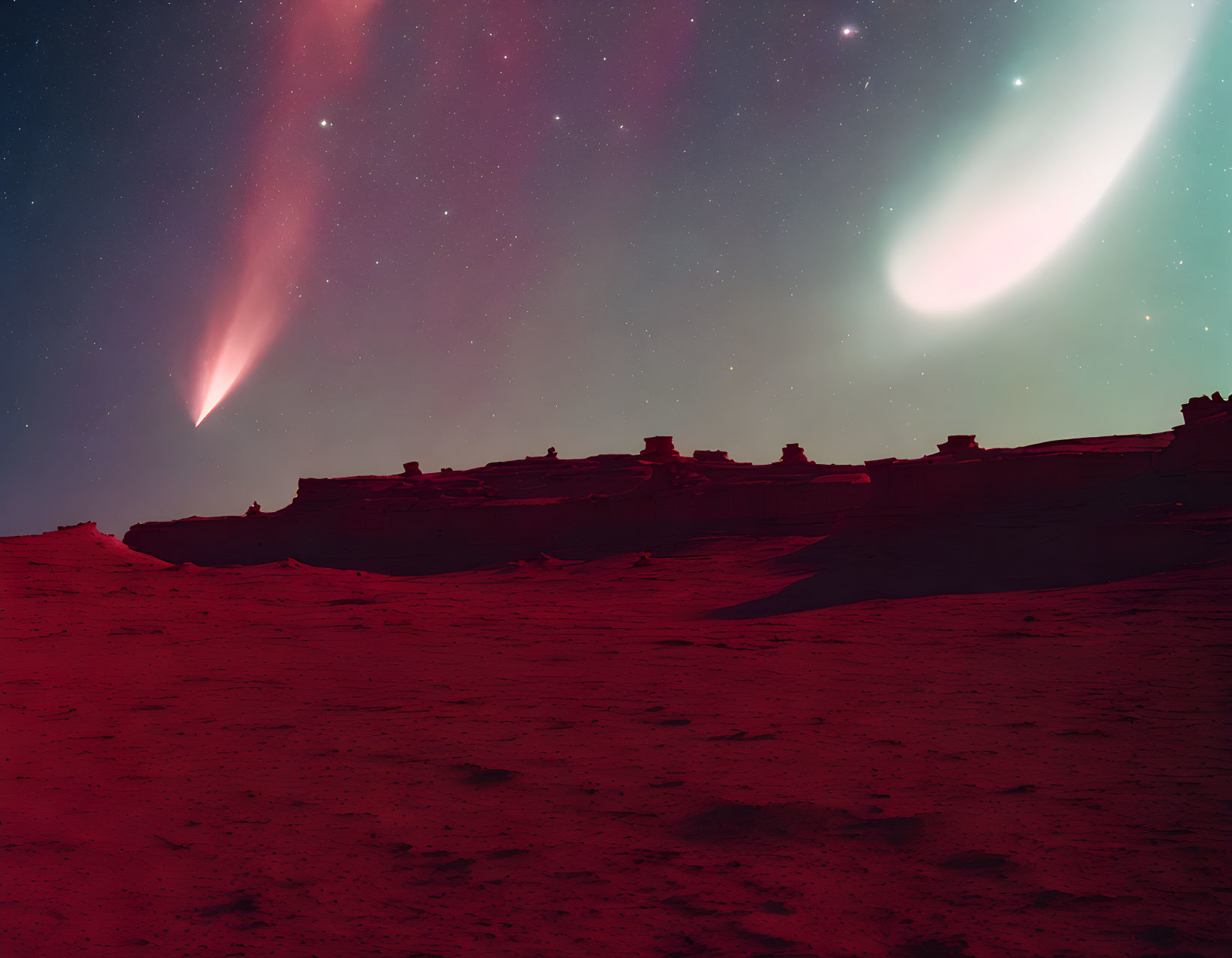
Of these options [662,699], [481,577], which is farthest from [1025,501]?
[662,699]

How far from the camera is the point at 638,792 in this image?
629 cm

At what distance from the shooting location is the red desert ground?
4.33m

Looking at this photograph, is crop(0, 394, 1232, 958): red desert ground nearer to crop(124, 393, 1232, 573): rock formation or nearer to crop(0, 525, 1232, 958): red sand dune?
crop(0, 525, 1232, 958): red sand dune

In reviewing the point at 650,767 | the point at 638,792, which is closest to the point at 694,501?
the point at 650,767

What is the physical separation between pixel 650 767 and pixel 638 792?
597mm

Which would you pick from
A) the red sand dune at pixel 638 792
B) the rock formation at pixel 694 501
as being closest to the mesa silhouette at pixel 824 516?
the rock formation at pixel 694 501

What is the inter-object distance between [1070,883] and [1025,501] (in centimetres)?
2520

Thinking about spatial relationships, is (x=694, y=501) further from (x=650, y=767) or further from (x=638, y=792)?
(x=638, y=792)

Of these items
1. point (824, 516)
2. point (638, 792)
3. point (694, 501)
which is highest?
point (694, 501)

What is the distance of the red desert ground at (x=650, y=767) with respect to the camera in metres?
4.33

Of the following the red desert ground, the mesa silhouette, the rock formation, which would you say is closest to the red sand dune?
the red desert ground

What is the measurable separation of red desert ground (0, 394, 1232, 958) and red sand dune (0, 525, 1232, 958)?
3 centimetres

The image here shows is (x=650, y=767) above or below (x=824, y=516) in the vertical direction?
below

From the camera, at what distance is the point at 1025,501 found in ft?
86.8
